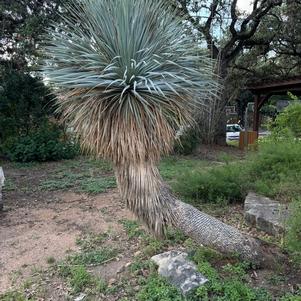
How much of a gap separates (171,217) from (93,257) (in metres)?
0.87

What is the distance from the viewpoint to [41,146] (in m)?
8.67

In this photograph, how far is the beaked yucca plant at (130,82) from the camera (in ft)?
9.45

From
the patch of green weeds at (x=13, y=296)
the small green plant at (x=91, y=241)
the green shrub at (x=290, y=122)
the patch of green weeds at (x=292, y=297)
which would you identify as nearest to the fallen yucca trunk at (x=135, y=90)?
the patch of green weeds at (x=292, y=297)

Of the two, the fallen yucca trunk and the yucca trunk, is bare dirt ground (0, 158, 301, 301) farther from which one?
the fallen yucca trunk

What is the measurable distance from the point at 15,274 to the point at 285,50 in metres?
14.8

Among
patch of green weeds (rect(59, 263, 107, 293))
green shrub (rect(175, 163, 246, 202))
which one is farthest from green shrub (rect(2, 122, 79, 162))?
patch of green weeds (rect(59, 263, 107, 293))

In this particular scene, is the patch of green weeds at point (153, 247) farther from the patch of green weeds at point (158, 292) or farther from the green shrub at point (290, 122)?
the green shrub at point (290, 122)

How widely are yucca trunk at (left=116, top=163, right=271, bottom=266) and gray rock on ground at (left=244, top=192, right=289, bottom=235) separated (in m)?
0.59

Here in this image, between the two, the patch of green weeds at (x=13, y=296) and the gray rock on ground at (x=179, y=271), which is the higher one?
the gray rock on ground at (x=179, y=271)

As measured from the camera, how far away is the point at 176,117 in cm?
308

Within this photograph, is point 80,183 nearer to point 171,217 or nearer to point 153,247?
point 153,247

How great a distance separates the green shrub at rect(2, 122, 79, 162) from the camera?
8562 millimetres

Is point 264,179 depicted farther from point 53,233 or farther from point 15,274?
point 15,274

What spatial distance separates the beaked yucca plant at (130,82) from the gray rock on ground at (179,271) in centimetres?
36
